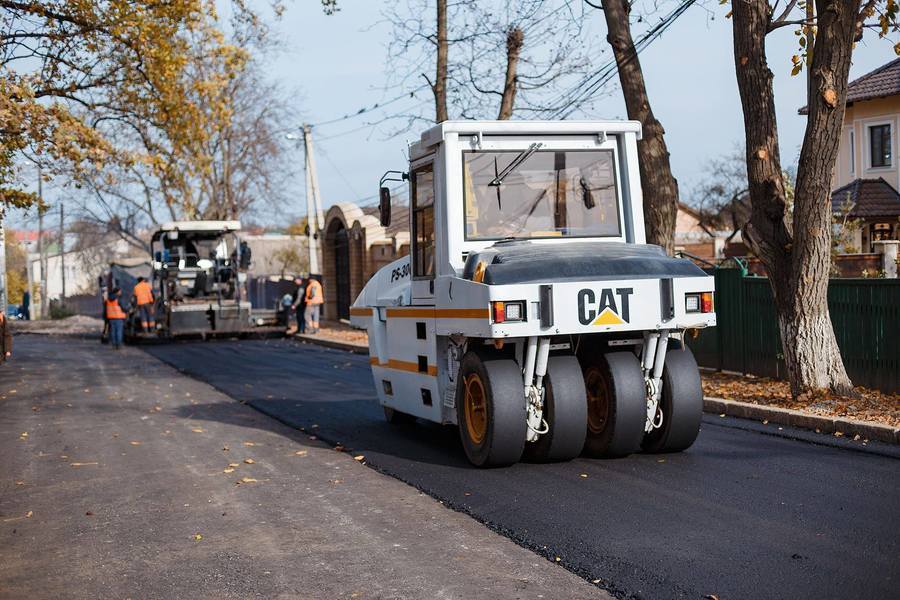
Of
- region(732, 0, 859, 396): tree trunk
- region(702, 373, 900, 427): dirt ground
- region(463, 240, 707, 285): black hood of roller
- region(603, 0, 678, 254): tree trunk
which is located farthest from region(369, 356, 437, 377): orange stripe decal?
region(603, 0, 678, 254): tree trunk

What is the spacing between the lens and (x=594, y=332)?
355 inches

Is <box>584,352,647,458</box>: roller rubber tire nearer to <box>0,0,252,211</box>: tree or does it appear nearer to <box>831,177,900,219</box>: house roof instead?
<box>0,0,252,211</box>: tree

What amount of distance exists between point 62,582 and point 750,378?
461 inches

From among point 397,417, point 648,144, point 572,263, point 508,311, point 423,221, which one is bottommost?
point 397,417

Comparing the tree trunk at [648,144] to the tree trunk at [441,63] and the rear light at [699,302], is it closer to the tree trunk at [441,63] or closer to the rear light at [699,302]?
the rear light at [699,302]

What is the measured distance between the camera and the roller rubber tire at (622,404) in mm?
9344

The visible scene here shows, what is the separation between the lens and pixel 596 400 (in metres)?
9.85

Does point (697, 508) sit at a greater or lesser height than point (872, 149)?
lesser

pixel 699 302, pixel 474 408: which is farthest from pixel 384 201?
pixel 699 302

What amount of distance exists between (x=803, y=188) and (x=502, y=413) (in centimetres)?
592

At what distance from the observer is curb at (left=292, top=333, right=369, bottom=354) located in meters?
26.9

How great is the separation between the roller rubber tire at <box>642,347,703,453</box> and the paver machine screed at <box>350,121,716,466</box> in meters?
0.01

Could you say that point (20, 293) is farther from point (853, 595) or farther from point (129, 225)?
point (853, 595)

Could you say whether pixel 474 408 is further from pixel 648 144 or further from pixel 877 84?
pixel 877 84
